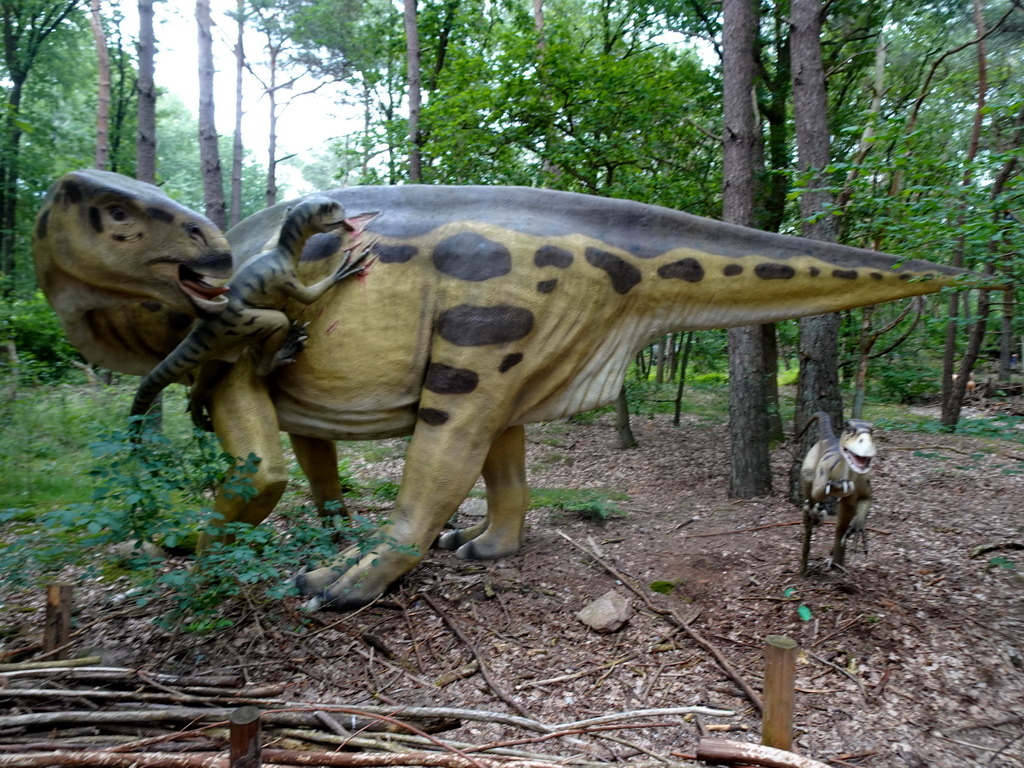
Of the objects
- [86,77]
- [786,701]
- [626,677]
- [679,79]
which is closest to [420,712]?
[626,677]

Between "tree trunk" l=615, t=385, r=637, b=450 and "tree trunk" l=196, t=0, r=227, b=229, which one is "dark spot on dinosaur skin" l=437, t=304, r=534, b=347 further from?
"tree trunk" l=615, t=385, r=637, b=450

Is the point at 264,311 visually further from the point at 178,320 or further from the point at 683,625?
the point at 683,625

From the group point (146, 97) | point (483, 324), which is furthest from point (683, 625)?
point (146, 97)

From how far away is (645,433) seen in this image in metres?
9.77

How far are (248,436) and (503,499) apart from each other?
1.70m

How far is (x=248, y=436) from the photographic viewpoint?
3.30 m

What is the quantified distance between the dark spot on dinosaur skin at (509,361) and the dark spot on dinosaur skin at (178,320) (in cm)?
157

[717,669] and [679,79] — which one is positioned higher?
[679,79]

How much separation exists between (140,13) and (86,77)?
10914mm

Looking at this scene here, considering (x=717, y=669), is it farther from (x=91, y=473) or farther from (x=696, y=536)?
(x=91, y=473)

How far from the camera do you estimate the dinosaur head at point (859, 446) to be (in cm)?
294

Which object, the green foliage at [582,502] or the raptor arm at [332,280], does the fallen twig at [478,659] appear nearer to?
the raptor arm at [332,280]

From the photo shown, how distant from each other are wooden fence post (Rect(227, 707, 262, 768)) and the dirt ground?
3.36 ft

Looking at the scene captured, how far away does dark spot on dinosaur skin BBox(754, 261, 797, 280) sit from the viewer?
349 centimetres
